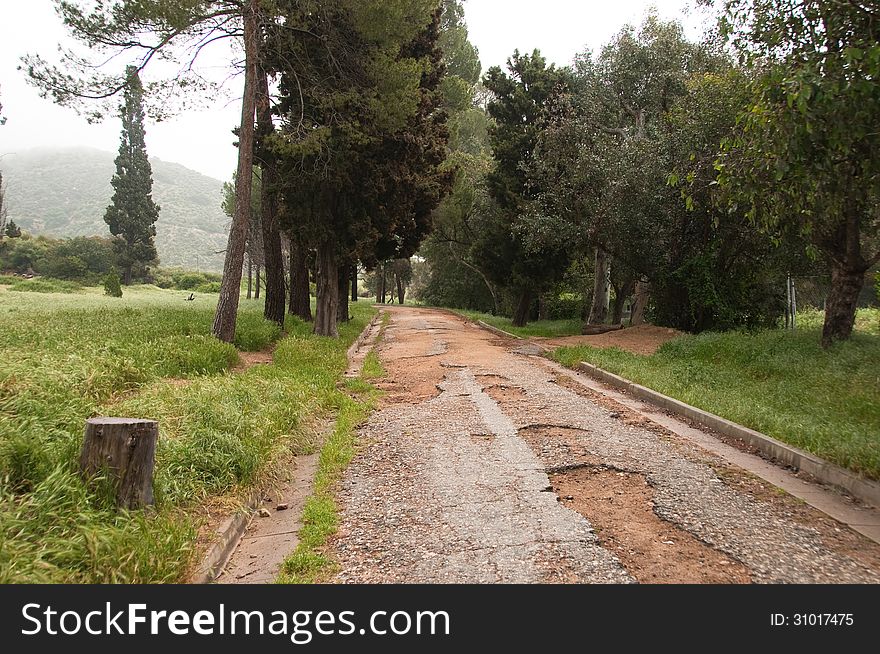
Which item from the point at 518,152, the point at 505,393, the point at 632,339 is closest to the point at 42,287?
the point at 518,152

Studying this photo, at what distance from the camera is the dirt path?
9.71ft

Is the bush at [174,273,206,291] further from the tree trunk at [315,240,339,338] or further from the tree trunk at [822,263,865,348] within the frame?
the tree trunk at [822,263,865,348]

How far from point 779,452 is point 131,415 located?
19.3 ft

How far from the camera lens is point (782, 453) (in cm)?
497

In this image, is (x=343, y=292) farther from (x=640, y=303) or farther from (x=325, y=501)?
(x=325, y=501)

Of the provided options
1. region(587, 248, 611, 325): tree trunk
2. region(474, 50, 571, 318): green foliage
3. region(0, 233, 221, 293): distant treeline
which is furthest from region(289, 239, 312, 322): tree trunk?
region(0, 233, 221, 293): distant treeline

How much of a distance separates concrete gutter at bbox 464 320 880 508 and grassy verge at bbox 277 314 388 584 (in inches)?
150

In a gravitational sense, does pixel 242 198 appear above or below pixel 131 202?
below

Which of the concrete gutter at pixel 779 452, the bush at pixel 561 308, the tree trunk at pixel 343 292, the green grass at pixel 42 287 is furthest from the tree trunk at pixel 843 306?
the green grass at pixel 42 287

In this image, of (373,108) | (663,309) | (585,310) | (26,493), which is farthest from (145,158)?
(26,493)

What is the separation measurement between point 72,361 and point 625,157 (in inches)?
502

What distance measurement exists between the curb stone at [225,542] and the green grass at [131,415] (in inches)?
3.7

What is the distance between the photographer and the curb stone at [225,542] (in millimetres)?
2918

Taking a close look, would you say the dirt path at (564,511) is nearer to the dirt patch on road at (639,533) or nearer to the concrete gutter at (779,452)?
the dirt patch on road at (639,533)
